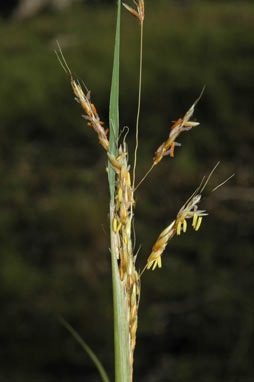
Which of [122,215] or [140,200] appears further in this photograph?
[140,200]

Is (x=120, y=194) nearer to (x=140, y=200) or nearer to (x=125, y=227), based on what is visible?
(x=125, y=227)

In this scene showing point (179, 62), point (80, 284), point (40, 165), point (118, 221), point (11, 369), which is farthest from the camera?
point (179, 62)

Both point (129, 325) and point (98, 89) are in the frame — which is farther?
point (98, 89)

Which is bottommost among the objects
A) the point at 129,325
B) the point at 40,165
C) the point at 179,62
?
the point at 40,165

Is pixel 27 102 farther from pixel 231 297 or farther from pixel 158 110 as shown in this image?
pixel 231 297

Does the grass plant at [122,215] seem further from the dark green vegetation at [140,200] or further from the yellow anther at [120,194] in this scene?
the dark green vegetation at [140,200]

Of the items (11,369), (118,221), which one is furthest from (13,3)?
(118,221)

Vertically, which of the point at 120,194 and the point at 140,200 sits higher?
the point at 120,194

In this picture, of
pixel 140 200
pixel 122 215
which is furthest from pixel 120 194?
pixel 140 200

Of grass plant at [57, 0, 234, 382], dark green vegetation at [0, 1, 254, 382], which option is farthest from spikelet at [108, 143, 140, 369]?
dark green vegetation at [0, 1, 254, 382]
